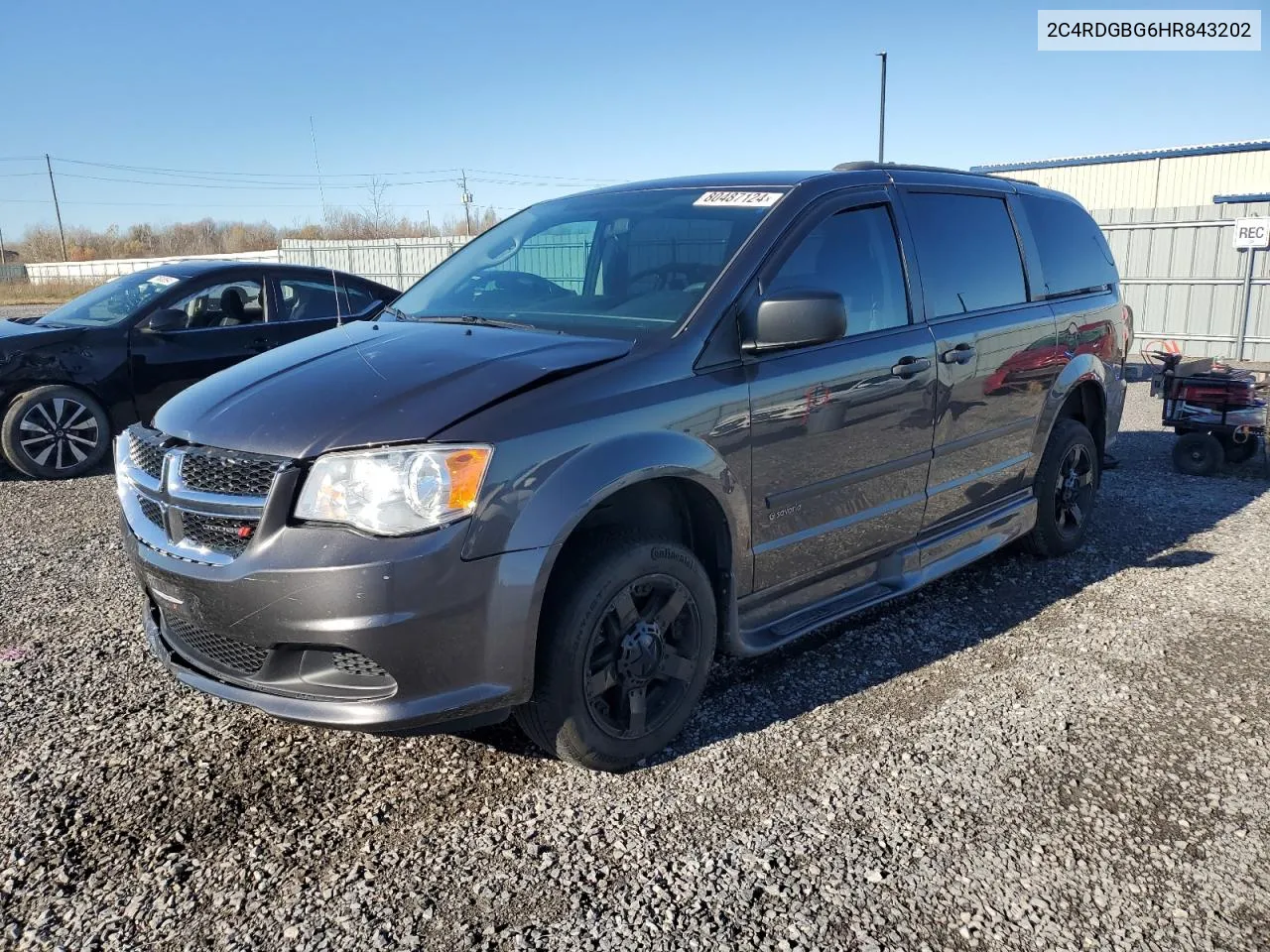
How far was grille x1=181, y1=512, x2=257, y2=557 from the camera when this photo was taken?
2.73 metres

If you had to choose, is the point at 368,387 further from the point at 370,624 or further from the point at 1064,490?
the point at 1064,490

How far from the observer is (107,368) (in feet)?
24.8

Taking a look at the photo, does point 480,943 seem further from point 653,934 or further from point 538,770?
point 538,770

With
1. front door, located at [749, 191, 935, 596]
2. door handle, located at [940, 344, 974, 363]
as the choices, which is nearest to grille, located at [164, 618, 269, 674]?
front door, located at [749, 191, 935, 596]

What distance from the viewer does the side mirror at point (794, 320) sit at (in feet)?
10.6

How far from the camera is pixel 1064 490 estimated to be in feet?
17.7

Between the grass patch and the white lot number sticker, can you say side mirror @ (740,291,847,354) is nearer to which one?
the white lot number sticker

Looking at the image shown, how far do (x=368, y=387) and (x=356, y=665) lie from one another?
32.8 inches

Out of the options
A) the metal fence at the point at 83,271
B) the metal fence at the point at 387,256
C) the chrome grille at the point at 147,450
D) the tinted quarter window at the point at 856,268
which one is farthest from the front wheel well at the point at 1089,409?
the metal fence at the point at 83,271

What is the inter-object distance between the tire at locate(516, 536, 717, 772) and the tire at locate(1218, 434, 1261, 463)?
6.32 m

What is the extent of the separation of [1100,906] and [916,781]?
2.25 ft

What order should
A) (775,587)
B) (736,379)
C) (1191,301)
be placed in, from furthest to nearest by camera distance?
1. (1191,301)
2. (775,587)
3. (736,379)

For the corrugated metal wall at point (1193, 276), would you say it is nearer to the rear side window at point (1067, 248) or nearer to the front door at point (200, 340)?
the rear side window at point (1067, 248)

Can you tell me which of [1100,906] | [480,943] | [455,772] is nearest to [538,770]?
[455,772]
